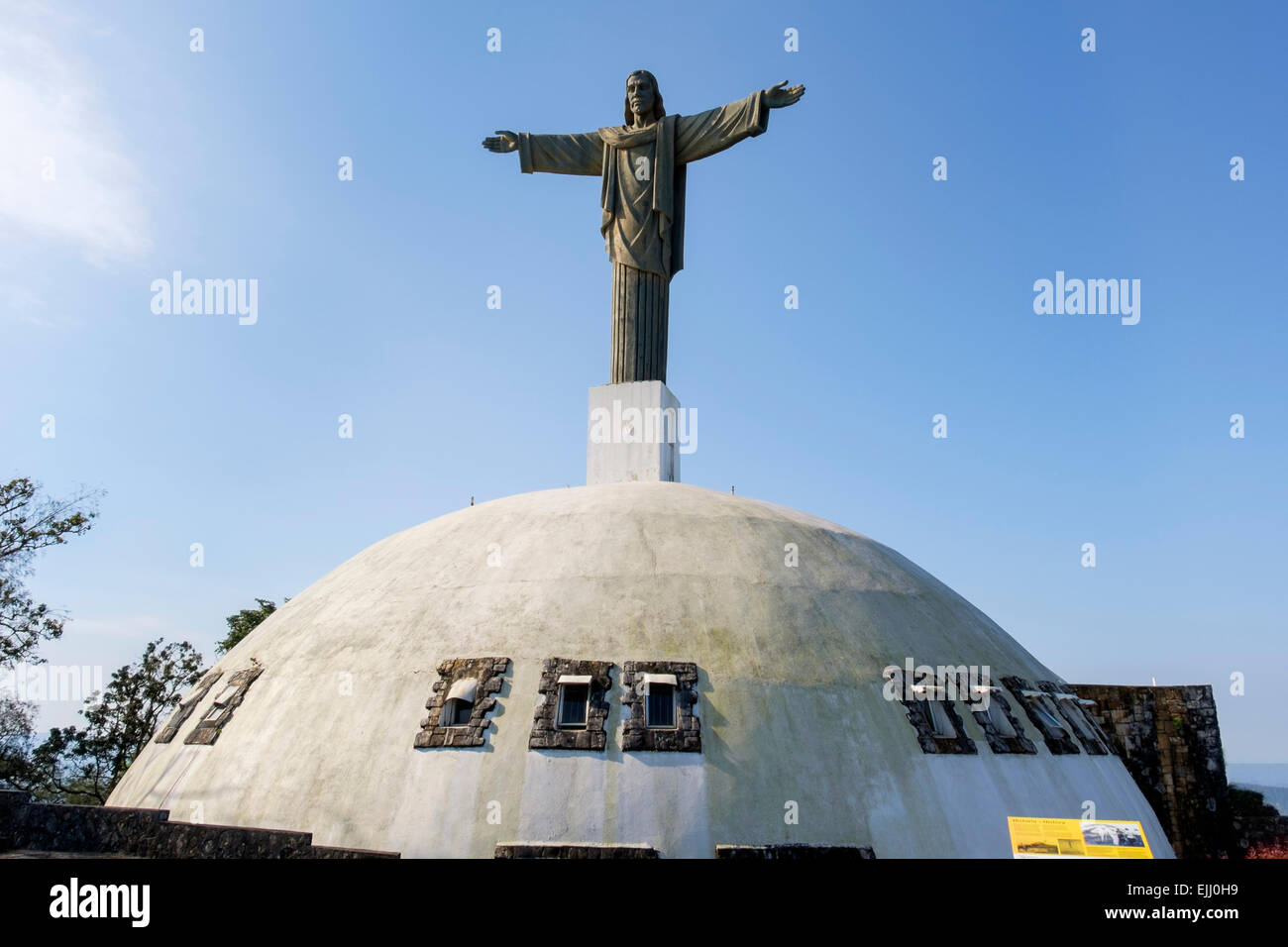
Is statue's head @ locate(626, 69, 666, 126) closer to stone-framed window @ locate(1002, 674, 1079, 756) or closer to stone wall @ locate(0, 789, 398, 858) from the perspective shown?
stone-framed window @ locate(1002, 674, 1079, 756)

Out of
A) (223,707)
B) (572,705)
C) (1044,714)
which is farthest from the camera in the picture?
(223,707)

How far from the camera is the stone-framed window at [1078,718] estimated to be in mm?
18422

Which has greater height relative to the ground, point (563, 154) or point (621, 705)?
point (563, 154)

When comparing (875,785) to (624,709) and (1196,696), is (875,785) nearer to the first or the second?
(624,709)

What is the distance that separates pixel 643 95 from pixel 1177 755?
25407 millimetres

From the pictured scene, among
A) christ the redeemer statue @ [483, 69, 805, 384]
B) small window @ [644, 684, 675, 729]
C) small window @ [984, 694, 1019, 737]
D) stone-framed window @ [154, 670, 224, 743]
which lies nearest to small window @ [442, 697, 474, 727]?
small window @ [644, 684, 675, 729]

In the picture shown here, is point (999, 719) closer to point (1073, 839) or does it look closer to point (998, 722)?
point (998, 722)

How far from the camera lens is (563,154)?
2744cm

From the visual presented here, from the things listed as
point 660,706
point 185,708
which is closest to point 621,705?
point 660,706

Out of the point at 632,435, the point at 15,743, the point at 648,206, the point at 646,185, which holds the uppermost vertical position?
the point at 646,185

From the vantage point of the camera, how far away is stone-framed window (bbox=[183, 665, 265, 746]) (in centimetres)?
1752

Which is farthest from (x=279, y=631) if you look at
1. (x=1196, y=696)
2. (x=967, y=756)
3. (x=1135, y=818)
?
(x=1196, y=696)

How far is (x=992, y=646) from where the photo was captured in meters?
19.5
